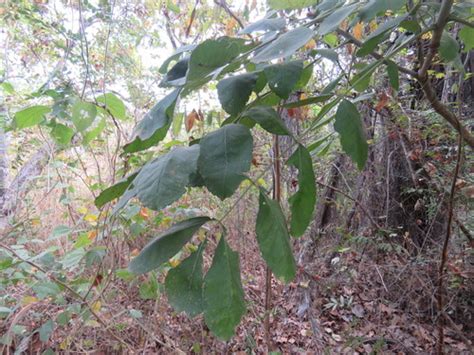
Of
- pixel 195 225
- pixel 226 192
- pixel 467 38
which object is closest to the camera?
pixel 226 192

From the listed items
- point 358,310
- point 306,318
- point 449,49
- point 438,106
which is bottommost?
point 358,310

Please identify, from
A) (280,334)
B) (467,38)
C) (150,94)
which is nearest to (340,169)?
(280,334)

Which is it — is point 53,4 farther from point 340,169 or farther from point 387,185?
point 387,185

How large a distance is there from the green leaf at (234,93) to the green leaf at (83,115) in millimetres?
605

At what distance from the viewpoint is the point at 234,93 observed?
47 centimetres

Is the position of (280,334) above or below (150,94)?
below

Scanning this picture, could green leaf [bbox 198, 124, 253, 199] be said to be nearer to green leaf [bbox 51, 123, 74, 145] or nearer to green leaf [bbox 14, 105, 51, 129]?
green leaf [bbox 14, 105, 51, 129]

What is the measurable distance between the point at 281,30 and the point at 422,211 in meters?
2.18

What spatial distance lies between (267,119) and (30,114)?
29.3 inches

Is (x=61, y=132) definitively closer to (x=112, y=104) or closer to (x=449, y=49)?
(x=112, y=104)

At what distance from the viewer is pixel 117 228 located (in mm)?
1548

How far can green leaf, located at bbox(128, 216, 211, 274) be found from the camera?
0.46 metres

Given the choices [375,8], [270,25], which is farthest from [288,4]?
[375,8]

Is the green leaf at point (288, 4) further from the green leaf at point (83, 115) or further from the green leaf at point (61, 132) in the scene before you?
the green leaf at point (61, 132)
